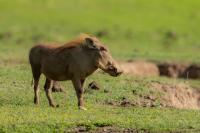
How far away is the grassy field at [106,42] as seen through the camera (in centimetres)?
1251

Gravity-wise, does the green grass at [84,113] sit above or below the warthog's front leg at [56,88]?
below

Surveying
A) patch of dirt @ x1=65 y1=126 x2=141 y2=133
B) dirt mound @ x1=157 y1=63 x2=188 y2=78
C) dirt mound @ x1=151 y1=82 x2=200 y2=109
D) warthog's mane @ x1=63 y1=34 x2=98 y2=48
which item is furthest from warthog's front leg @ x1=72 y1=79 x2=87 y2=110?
dirt mound @ x1=157 y1=63 x2=188 y2=78

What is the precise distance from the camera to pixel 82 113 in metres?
13.3

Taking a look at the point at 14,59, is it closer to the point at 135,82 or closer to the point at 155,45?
the point at 135,82

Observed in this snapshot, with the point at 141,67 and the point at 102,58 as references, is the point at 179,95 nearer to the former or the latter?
the point at 102,58

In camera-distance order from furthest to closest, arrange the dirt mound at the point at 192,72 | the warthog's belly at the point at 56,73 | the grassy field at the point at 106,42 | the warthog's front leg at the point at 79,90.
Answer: the dirt mound at the point at 192,72, the warthog's belly at the point at 56,73, the warthog's front leg at the point at 79,90, the grassy field at the point at 106,42

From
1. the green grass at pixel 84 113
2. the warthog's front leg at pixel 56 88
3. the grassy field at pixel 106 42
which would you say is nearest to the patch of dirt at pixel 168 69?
the grassy field at pixel 106 42

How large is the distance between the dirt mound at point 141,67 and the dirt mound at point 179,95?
3.98m

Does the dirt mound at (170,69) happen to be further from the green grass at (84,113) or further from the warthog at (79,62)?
the warthog at (79,62)

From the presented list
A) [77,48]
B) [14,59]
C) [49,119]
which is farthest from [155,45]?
[49,119]

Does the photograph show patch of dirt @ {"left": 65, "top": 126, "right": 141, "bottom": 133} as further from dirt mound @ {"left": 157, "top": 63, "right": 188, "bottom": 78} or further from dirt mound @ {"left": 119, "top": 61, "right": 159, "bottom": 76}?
dirt mound @ {"left": 157, "top": 63, "right": 188, "bottom": 78}

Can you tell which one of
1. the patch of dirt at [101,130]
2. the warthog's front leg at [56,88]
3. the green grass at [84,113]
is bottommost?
the patch of dirt at [101,130]

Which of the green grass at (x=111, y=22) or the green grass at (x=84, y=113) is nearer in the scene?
the green grass at (x=84, y=113)

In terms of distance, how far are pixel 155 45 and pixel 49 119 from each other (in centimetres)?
1947
